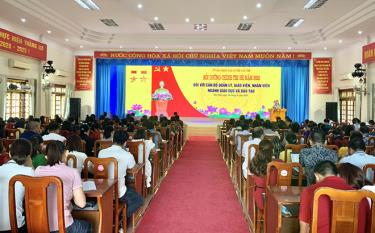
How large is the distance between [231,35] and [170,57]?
9.30 feet

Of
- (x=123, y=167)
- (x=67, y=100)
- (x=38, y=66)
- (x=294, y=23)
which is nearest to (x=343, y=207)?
(x=123, y=167)

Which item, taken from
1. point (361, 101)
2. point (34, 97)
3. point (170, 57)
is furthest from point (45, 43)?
point (361, 101)

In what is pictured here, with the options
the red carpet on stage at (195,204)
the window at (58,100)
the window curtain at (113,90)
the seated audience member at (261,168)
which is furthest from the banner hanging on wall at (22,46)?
the seated audience member at (261,168)

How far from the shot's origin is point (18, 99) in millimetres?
10984

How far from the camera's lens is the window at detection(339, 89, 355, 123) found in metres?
12.9

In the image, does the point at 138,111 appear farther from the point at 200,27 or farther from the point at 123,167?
the point at 123,167

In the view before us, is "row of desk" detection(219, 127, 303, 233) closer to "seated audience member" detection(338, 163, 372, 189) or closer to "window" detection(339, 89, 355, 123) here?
"seated audience member" detection(338, 163, 372, 189)

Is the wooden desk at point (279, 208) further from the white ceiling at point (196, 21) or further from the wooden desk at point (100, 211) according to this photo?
the white ceiling at point (196, 21)

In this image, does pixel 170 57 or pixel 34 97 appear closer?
pixel 34 97

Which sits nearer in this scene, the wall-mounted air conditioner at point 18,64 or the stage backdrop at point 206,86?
the wall-mounted air conditioner at point 18,64

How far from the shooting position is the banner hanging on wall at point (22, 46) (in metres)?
9.45

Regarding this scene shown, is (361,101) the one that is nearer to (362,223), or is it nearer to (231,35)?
(231,35)

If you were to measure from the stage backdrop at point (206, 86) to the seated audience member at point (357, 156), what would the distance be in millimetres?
11142

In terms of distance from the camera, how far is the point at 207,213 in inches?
179
